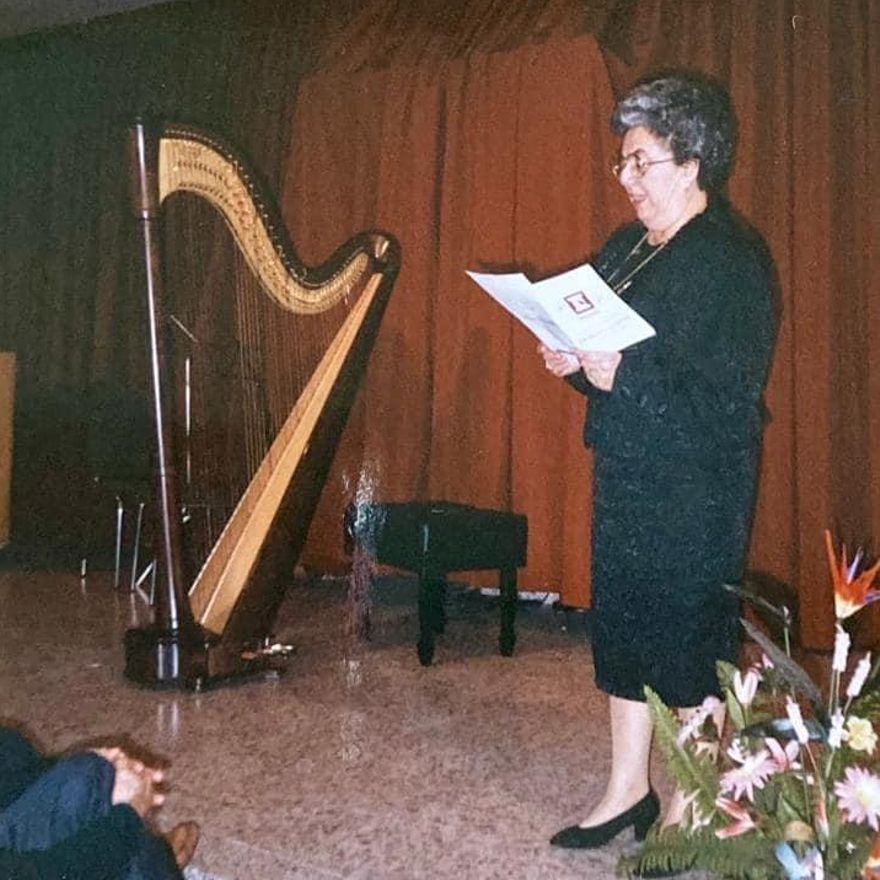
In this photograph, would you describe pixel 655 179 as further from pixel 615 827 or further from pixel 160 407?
pixel 160 407

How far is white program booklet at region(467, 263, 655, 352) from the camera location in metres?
1.42

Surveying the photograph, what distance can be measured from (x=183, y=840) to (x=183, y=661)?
0.89 meters

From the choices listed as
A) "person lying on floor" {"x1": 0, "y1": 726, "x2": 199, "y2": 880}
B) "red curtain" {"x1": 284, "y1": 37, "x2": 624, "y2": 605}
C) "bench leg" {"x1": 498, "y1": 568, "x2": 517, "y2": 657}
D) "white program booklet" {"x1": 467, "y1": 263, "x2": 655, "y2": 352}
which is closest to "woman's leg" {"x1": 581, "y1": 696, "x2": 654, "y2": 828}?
"white program booklet" {"x1": 467, "y1": 263, "x2": 655, "y2": 352}

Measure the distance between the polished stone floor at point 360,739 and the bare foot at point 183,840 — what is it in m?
0.06

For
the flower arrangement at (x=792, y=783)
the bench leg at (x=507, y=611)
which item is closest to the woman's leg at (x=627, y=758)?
the flower arrangement at (x=792, y=783)

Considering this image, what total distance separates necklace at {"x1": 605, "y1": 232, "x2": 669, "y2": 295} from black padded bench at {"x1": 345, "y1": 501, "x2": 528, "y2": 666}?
1343 mm

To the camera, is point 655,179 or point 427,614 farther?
point 427,614

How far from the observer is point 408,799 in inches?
74.7

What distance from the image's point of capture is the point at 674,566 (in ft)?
5.09

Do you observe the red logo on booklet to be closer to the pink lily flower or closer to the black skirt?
the black skirt

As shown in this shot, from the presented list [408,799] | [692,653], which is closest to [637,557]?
[692,653]

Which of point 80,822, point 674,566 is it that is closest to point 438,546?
point 674,566

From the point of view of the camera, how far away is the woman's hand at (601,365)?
1.51m

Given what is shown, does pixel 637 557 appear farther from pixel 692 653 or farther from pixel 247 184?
pixel 247 184
